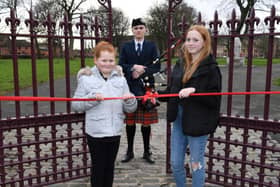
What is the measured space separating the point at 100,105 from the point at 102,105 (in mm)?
20

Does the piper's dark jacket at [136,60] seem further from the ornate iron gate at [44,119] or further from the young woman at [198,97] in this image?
the young woman at [198,97]

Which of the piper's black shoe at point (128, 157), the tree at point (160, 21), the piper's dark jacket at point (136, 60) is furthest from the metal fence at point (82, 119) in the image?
the tree at point (160, 21)

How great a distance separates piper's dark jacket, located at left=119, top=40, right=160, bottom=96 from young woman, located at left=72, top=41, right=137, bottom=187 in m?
1.10

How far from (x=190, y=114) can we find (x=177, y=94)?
258mm

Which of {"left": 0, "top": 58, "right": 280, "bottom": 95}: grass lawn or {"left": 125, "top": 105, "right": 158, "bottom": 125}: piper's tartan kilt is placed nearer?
{"left": 125, "top": 105, "right": 158, "bottom": 125}: piper's tartan kilt

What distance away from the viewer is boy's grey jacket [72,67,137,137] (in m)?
2.86

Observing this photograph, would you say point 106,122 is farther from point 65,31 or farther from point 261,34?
point 261,34

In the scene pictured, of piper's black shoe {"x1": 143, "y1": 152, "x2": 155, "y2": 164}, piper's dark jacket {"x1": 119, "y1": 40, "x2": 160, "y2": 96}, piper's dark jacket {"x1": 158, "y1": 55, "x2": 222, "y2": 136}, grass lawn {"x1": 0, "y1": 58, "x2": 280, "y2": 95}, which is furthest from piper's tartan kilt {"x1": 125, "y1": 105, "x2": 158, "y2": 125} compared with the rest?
grass lawn {"x1": 0, "y1": 58, "x2": 280, "y2": 95}

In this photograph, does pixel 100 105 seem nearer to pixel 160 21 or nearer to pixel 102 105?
pixel 102 105

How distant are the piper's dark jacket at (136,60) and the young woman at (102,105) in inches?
43.3

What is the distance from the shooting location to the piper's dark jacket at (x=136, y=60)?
13.5 feet

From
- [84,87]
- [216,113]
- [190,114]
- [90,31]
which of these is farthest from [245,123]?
[90,31]

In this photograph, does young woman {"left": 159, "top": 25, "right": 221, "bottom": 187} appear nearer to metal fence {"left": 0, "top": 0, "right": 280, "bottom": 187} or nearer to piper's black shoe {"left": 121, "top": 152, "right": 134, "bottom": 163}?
metal fence {"left": 0, "top": 0, "right": 280, "bottom": 187}

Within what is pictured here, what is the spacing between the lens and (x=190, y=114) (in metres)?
2.71
